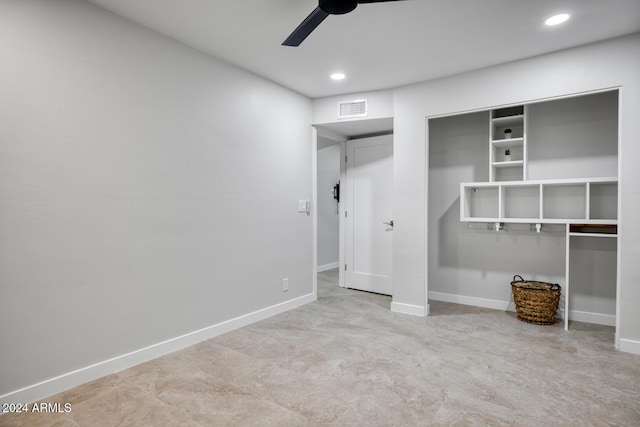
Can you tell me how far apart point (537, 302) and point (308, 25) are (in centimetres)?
320

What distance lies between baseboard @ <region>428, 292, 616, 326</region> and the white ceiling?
2.50m

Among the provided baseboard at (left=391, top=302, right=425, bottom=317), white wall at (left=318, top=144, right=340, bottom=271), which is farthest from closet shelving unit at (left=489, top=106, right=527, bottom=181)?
white wall at (left=318, top=144, right=340, bottom=271)

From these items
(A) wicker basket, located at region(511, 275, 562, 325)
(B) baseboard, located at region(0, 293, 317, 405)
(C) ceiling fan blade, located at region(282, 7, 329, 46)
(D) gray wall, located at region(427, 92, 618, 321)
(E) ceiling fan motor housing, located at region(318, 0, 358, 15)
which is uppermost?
(E) ceiling fan motor housing, located at region(318, 0, 358, 15)

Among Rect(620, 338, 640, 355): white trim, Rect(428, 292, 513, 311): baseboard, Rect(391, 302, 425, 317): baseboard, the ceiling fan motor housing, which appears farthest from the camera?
Rect(428, 292, 513, 311): baseboard

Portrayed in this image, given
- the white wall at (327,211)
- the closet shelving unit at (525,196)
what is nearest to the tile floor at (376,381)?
the closet shelving unit at (525,196)

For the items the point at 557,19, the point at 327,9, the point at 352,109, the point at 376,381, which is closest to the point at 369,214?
the point at 352,109

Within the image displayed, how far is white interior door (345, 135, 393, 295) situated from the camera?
4.64 metres

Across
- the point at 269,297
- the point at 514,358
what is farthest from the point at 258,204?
the point at 514,358

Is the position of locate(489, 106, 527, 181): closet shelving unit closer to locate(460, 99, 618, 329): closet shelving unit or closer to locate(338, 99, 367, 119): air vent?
locate(460, 99, 618, 329): closet shelving unit

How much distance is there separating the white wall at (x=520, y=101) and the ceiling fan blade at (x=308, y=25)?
1.87m

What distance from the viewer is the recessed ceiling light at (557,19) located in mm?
2453

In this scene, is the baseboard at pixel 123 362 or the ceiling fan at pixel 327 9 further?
the baseboard at pixel 123 362

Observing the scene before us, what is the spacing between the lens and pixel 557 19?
2508 millimetres

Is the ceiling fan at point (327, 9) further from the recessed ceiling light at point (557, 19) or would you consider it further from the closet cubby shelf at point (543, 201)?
the closet cubby shelf at point (543, 201)
